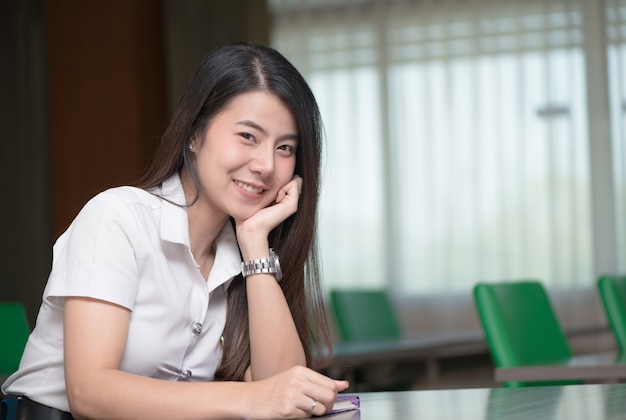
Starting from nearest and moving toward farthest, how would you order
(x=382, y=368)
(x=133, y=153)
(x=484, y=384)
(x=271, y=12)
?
1. (x=382, y=368)
2. (x=484, y=384)
3. (x=133, y=153)
4. (x=271, y=12)

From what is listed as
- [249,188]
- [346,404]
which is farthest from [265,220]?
[346,404]

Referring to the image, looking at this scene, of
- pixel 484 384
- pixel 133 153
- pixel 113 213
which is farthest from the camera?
pixel 133 153

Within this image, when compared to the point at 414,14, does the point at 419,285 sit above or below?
below

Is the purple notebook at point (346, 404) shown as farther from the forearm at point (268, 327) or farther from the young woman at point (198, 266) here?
the forearm at point (268, 327)

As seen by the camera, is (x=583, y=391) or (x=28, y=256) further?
(x=28, y=256)

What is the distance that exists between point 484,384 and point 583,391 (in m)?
4.79

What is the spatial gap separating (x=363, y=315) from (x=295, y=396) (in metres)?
3.88

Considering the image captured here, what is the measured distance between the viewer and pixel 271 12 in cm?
768

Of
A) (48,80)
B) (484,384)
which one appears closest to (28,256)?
(48,80)

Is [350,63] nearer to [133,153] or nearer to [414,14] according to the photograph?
[414,14]

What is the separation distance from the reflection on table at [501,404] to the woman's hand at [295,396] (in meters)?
0.03

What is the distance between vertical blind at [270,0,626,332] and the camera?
6887 mm

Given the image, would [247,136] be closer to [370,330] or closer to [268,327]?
[268,327]

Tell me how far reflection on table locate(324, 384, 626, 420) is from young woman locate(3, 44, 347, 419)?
22 centimetres
